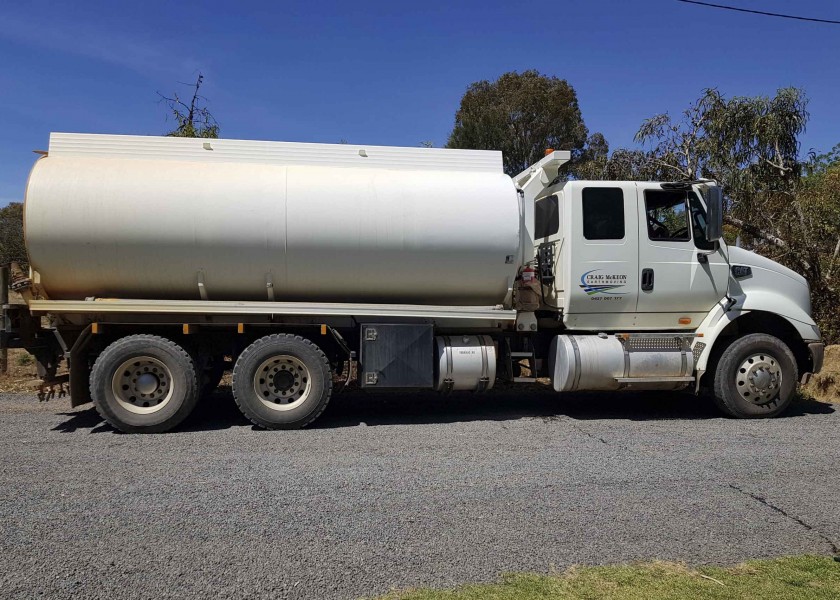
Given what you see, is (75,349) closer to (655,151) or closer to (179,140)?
(179,140)

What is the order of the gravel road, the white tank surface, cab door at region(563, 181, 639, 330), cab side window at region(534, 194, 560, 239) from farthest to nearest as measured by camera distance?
cab side window at region(534, 194, 560, 239), cab door at region(563, 181, 639, 330), the white tank surface, the gravel road

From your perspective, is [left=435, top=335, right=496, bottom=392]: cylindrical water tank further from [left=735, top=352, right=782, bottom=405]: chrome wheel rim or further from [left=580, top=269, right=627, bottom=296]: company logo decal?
[left=735, top=352, right=782, bottom=405]: chrome wheel rim

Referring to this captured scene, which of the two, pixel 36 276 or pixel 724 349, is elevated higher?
pixel 36 276

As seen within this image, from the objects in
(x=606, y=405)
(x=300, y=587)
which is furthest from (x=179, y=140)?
(x=606, y=405)

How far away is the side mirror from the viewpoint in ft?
24.4

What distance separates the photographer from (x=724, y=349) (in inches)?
314

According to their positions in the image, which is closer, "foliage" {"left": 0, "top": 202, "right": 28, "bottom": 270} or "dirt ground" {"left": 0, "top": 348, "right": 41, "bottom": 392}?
"dirt ground" {"left": 0, "top": 348, "right": 41, "bottom": 392}

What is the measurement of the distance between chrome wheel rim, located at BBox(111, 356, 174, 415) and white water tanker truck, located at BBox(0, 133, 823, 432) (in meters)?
0.02

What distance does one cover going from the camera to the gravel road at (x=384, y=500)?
3682 millimetres

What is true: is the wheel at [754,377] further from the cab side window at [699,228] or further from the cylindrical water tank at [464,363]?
the cylindrical water tank at [464,363]

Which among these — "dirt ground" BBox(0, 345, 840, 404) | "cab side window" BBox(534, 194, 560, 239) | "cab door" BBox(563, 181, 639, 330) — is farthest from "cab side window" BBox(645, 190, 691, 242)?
"dirt ground" BBox(0, 345, 840, 404)

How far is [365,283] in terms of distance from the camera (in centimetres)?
736

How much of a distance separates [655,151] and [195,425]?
11.8 meters

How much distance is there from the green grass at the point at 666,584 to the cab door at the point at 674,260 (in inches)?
172
